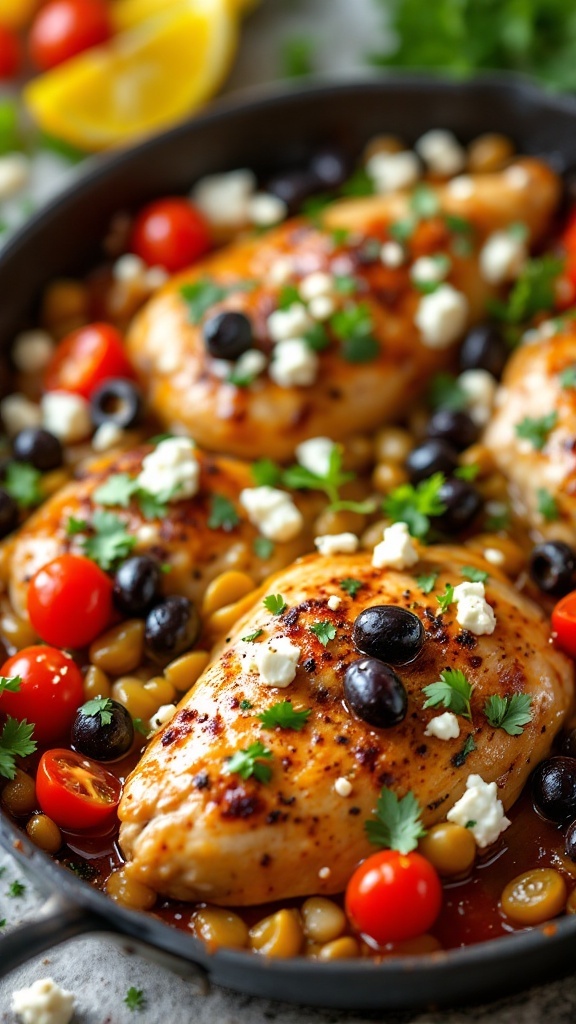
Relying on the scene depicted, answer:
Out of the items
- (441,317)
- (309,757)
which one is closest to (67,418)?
(441,317)

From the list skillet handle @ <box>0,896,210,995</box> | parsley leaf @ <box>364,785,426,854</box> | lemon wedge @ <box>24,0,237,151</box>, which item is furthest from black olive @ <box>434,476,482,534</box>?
lemon wedge @ <box>24,0,237,151</box>

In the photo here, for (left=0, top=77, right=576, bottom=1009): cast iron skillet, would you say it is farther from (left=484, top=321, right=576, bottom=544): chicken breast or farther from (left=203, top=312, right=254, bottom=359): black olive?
(left=484, top=321, right=576, bottom=544): chicken breast

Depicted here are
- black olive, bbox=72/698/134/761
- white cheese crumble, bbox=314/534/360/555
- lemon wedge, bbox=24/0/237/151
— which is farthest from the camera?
lemon wedge, bbox=24/0/237/151

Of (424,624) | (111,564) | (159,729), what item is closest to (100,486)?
(111,564)

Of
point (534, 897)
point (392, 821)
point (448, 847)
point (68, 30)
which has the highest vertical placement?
point (68, 30)

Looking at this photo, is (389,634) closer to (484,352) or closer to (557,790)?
(557,790)

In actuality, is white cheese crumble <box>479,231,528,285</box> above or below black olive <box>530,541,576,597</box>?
above
